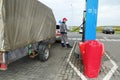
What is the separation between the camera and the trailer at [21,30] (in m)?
8.05

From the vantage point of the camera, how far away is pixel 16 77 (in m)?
9.48

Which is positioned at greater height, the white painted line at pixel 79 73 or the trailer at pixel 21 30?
the trailer at pixel 21 30

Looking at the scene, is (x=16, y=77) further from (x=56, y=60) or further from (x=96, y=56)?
(x=56, y=60)

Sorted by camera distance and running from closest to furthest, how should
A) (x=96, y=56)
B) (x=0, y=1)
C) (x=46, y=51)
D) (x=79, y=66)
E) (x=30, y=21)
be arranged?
(x=0, y=1) < (x=96, y=56) < (x=30, y=21) < (x=79, y=66) < (x=46, y=51)

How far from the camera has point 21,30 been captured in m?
9.44

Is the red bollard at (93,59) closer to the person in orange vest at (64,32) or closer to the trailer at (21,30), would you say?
the trailer at (21,30)

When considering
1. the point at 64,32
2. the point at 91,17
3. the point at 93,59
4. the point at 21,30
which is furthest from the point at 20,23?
the point at 64,32

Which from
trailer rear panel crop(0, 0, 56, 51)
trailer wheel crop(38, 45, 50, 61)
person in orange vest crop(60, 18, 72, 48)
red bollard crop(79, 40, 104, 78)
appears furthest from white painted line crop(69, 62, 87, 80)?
person in orange vest crop(60, 18, 72, 48)

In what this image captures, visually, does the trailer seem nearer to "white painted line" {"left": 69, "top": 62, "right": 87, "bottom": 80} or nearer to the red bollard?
"white painted line" {"left": 69, "top": 62, "right": 87, "bottom": 80}

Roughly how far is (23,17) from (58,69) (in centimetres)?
253

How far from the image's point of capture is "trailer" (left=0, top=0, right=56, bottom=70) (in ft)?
26.4

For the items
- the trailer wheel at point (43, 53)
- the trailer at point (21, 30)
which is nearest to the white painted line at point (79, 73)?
the trailer wheel at point (43, 53)

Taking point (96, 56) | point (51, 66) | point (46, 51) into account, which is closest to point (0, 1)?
point (96, 56)

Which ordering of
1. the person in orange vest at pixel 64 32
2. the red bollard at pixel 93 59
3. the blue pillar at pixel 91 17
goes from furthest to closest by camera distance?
1. the person in orange vest at pixel 64 32
2. the blue pillar at pixel 91 17
3. the red bollard at pixel 93 59
